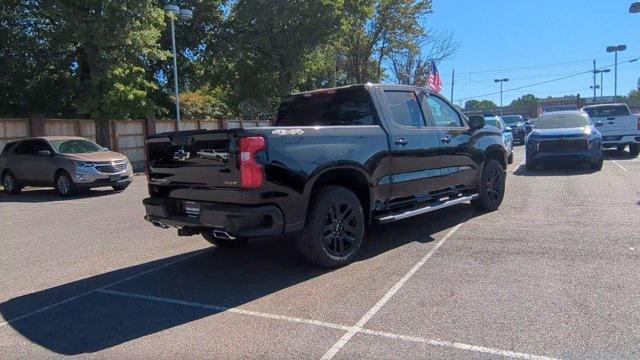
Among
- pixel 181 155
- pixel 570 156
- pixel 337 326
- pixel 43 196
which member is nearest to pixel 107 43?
pixel 43 196

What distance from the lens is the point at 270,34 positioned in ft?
94.7

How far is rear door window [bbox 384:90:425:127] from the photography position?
687 cm

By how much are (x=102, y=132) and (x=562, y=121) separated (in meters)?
16.8

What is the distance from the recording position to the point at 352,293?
5.09 metres

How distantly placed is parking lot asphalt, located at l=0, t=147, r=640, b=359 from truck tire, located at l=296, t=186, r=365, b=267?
19 centimetres

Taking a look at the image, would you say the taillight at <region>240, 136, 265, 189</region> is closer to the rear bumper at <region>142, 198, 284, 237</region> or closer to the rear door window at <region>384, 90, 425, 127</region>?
the rear bumper at <region>142, 198, 284, 237</region>

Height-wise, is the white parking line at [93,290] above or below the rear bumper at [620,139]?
below

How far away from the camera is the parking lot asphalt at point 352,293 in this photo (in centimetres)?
401

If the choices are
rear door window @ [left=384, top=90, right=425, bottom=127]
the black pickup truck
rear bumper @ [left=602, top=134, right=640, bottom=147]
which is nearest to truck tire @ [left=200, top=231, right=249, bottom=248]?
the black pickup truck

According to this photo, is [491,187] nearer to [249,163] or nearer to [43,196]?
[249,163]

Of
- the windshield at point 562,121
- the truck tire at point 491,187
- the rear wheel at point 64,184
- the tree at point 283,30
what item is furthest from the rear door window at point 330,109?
the tree at point 283,30

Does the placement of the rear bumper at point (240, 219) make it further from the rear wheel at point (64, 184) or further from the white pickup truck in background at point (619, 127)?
the white pickup truck in background at point (619, 127)

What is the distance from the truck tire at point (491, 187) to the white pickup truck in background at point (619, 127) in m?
11.5

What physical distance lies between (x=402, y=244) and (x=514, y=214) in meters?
2.64
